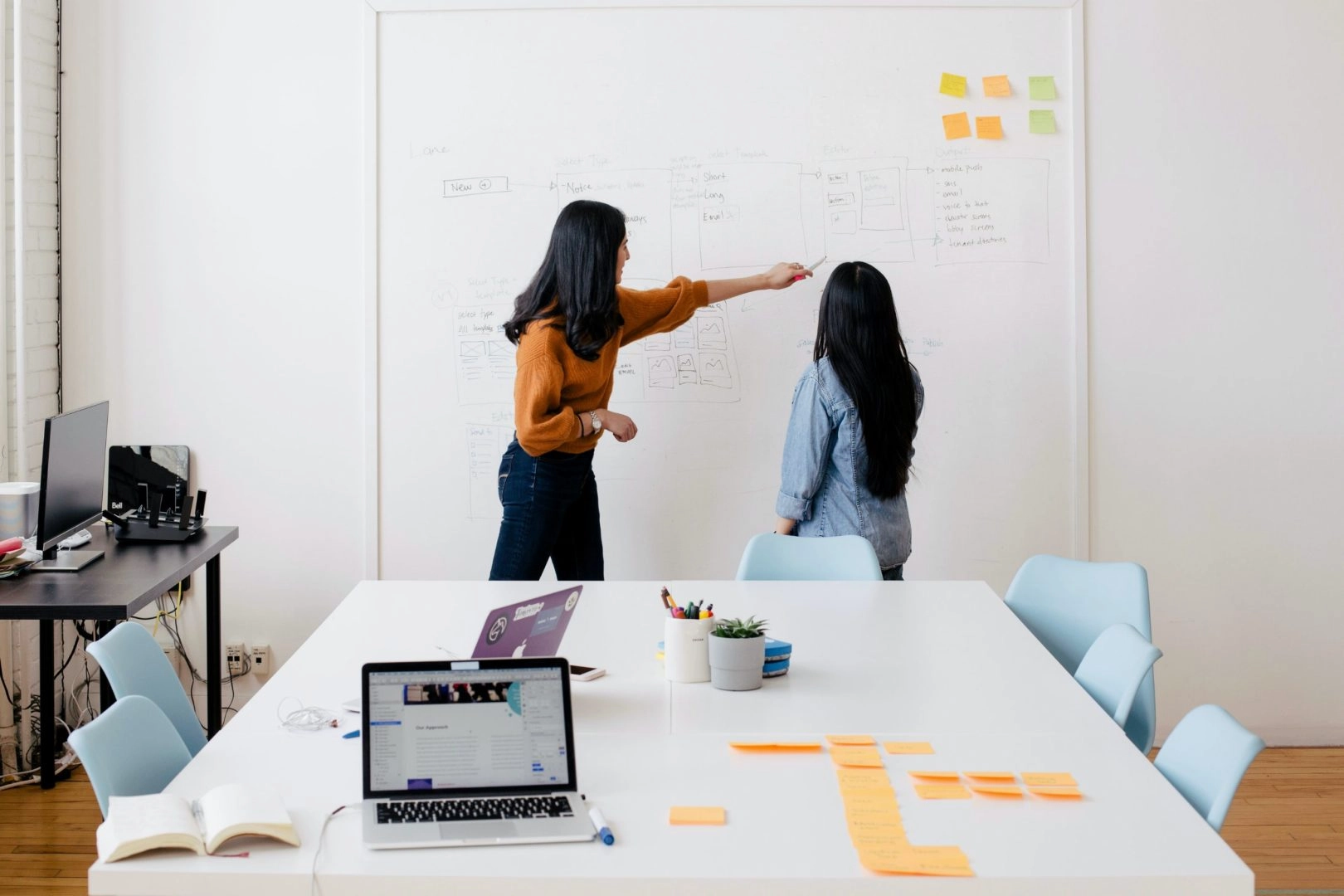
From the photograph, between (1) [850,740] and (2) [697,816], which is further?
Answer: (1) [850,740]

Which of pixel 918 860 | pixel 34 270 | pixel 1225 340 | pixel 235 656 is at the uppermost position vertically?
pixel 34 270

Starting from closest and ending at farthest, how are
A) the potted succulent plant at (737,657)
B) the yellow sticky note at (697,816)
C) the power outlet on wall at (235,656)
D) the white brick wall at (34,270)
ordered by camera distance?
the yellow sticky note at (697,816), the potted succulent plant at (737,657), the white brick wall at (34,270), the power outlet on wall at (235,656)

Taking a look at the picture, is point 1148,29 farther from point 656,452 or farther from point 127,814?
point 127,814

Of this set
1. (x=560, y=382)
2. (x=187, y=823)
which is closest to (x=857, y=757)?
(x=187, y=823)

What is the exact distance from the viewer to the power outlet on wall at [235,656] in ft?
13.8

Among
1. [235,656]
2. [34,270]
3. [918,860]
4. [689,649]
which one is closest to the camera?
[918,860]

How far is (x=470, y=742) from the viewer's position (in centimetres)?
181

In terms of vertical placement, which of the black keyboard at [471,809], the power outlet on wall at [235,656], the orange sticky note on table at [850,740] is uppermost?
the orange sticky note on table at [850,740]

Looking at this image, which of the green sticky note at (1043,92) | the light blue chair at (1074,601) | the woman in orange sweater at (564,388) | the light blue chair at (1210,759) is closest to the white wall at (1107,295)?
the green sticky note at (1043,92)

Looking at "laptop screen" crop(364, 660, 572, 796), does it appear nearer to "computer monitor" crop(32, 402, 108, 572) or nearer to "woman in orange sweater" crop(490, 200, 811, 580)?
"woman in orange sweater" crop(490, 200, 811, 580)

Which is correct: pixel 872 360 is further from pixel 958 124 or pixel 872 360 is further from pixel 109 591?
pixel 109 591

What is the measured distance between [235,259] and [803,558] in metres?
2.20

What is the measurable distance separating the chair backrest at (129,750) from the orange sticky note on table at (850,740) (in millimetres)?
1077

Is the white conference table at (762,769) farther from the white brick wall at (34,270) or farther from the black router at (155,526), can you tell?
the white brick wall at (34,270)
